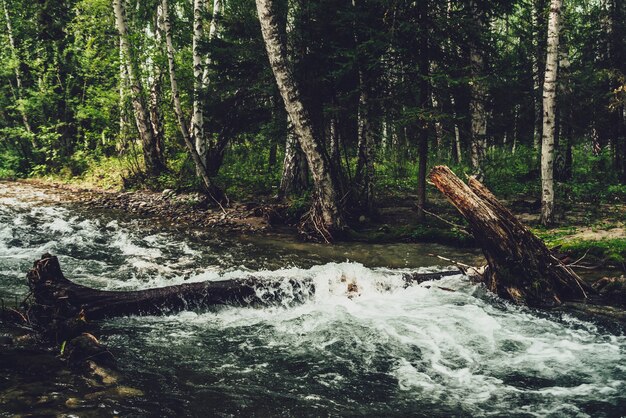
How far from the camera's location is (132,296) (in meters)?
5.88

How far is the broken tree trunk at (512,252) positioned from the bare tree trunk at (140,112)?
13.9 m

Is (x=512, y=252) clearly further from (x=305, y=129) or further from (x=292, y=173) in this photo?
(x=292, y=173)

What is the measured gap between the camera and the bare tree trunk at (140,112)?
16.7 meters

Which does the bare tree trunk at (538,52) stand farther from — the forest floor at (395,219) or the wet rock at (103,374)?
the wet rock at (103,374)

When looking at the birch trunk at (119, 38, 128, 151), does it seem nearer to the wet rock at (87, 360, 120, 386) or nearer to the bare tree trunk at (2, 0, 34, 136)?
the bare tree trunk at (2, 0, 34, 136)

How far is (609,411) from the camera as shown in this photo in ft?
12.7

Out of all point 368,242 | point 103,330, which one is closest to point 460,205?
point 368,242

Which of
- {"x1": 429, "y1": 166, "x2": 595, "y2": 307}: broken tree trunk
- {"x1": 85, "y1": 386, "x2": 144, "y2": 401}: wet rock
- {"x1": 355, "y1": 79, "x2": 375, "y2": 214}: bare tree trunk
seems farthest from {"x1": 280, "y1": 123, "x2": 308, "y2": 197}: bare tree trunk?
{"x1": 85, "y1": 386, "x2": 144, "y2": 401}: wet rock

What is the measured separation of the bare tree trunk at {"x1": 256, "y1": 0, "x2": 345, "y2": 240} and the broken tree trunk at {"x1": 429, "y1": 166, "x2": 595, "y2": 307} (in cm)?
460

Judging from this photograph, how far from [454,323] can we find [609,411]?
2141 millimetres

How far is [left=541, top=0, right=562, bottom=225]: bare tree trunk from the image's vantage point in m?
10.3

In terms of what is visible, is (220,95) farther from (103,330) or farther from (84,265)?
(103,330)

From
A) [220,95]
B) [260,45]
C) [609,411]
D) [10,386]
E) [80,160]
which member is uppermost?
[260,45]

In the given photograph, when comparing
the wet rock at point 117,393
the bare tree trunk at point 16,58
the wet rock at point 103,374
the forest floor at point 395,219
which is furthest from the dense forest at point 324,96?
the wet rock at point 117,393
